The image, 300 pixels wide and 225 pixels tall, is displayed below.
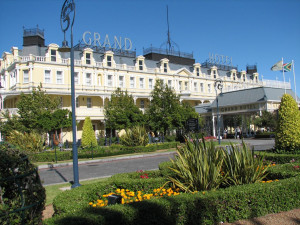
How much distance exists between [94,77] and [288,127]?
29638 millimetres

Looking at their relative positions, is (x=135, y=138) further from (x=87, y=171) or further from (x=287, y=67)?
(x=287, y=67)

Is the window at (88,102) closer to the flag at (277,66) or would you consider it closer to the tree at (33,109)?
the tree at (33,109)

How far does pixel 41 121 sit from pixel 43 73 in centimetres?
1022

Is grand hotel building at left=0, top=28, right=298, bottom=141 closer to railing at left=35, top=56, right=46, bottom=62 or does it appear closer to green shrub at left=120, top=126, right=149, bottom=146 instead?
railing at left=35, top=56, right=46, bottom=62

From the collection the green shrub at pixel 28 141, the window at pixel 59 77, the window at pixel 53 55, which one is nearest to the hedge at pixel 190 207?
the green shrub at pixel 28 141

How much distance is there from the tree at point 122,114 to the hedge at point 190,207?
23591 mm

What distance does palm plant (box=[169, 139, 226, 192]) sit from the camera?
6.32m

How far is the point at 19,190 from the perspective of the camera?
351 cm

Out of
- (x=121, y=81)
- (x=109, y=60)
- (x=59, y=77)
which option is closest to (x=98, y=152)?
(x=59, y=77)

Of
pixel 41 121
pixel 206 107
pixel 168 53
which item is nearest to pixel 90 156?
pixel 41 121

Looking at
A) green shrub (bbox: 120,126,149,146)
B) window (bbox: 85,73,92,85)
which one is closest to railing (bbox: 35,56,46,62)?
window (bbox: 85,73,92,85)

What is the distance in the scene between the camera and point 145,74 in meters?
42.7

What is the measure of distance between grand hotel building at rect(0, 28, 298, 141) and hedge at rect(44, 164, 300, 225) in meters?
25.3

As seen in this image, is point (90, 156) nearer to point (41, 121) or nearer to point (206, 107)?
point (41, 121)
